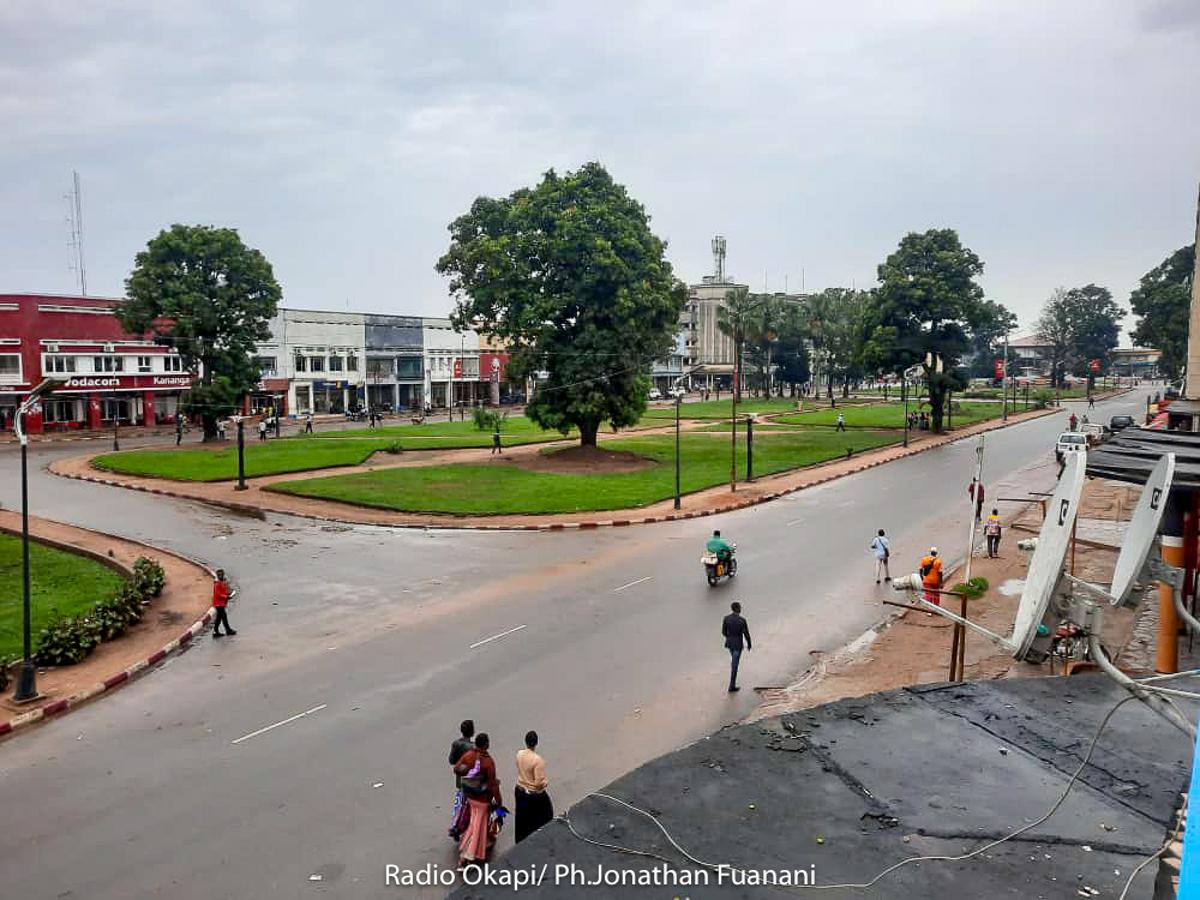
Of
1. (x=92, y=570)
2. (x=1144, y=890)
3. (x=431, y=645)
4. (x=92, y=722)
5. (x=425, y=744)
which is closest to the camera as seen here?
(x=1144, y=890)

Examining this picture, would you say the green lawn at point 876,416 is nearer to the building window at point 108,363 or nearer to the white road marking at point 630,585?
the white road marking at point 630,585

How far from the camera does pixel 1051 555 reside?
6.13 meters

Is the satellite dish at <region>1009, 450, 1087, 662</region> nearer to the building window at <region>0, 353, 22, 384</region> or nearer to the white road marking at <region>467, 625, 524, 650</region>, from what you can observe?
the white road marking at <region>467, 625, 524, 650</region>

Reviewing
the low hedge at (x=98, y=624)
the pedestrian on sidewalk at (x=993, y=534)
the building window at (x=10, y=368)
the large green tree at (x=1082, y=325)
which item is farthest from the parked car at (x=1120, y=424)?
the large green tree at (x=1082, y=325)

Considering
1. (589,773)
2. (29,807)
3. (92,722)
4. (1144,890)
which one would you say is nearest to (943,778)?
(1144,890)

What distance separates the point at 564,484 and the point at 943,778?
1131 inches

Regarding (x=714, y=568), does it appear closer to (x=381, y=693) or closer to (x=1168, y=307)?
(x=381, y=693)

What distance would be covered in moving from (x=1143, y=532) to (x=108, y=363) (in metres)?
74.2

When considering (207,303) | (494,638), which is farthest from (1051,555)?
(207,303)

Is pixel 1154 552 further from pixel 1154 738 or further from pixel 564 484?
pixel 564 484

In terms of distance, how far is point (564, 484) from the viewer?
119ft

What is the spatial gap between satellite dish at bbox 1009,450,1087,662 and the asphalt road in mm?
6368

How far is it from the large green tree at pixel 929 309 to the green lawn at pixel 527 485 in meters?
14.0

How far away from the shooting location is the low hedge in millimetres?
15797
